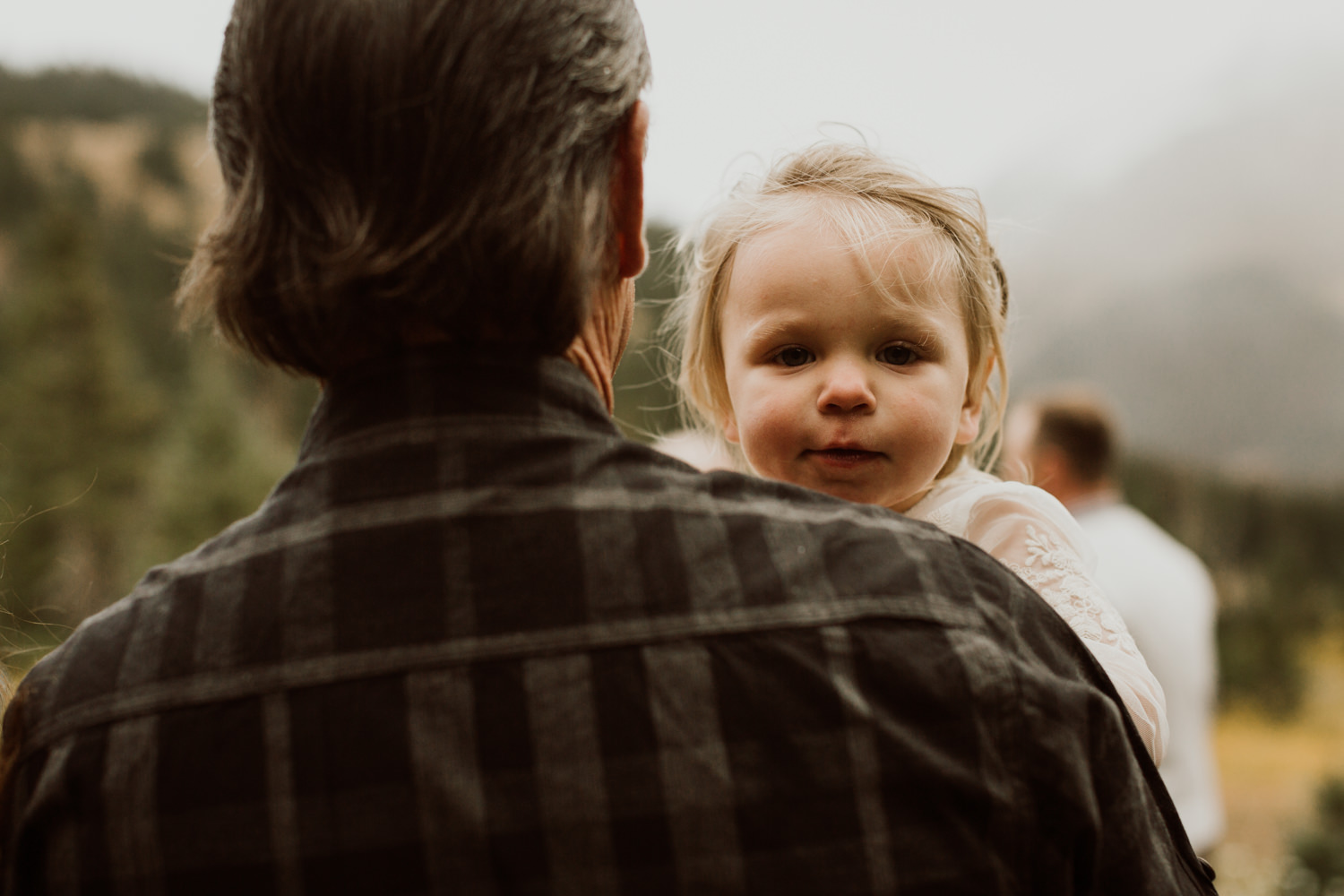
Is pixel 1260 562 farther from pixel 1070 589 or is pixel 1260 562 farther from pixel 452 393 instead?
pixel 452 393

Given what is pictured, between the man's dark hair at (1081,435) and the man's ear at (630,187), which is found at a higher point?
the man's ear at (630,187)

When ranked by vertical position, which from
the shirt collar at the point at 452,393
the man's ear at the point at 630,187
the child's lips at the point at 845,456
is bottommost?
the child's lips at the point at 845,456

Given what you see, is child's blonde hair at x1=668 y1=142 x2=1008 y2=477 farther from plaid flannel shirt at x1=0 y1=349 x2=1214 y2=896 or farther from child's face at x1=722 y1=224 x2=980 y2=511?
plaid flannel shirt at x1=0 y1=349 x2=1214 y2=896

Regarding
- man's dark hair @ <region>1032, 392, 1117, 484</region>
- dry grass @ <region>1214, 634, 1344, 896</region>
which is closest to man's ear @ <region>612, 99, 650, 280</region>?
man's dark hair @ <region>1032, 392, 1117, 484</region>

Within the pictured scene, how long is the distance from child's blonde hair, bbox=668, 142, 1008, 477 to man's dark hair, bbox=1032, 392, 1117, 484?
2382 mm

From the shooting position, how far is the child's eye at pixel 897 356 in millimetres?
1352

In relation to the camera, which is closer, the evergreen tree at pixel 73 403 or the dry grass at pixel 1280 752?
the dry grass at pixel 1280 752

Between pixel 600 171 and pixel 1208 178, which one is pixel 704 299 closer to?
pixel 600 171

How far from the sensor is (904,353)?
1364 mm

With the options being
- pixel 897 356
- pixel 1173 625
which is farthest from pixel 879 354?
pixel 1173 625

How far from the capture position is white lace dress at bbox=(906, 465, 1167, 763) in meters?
1.08

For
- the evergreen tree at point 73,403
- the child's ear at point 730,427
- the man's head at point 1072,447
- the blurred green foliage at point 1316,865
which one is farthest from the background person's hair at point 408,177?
the evergreen tree at point 73,403

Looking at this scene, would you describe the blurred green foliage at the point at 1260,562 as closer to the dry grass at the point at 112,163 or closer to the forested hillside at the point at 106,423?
the forested hillside at the point at 106,423

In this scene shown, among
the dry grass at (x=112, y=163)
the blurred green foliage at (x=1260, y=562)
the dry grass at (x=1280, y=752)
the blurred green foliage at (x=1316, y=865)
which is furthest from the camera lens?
the dry grass at (x=112, y=163)
